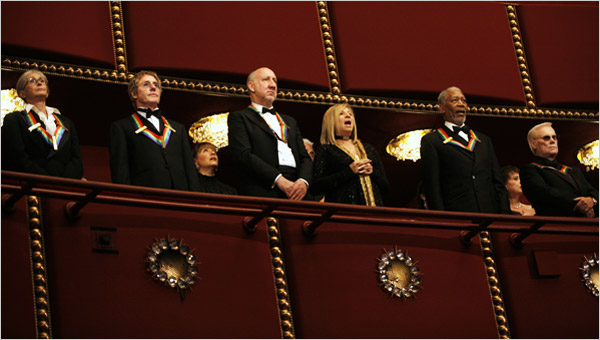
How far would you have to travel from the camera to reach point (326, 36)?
724 cm

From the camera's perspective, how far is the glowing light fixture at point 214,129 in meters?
7.02

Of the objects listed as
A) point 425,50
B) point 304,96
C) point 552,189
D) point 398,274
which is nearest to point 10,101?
point 304,96

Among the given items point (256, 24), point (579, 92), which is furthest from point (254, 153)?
point (579, 92)

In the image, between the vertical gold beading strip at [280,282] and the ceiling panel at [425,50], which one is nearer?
the vertical gold beading strip at [280,282]

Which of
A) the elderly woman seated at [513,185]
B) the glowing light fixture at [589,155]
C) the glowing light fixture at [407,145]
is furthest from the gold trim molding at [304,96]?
the elderly woman seated at [513,185]

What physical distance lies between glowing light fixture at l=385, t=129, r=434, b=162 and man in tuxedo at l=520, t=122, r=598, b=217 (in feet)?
4.33

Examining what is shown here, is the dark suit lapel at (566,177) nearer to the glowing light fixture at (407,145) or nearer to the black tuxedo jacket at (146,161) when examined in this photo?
the glowing light fixture at (407,145)

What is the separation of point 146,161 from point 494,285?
1.93 m

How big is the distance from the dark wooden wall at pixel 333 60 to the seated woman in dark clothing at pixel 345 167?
3.67ft

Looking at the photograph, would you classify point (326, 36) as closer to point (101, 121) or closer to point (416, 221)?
point (101, 121)

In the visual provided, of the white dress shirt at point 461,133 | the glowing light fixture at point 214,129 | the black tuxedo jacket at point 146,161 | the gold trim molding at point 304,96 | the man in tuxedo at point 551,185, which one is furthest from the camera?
the glowing light fixture at point 214,129

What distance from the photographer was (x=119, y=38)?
6.60m

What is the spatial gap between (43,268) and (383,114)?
3.16 m

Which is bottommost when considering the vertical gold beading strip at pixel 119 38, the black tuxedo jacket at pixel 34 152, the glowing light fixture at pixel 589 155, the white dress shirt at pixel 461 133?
the black tuxedo jacket at pixel 34 152
